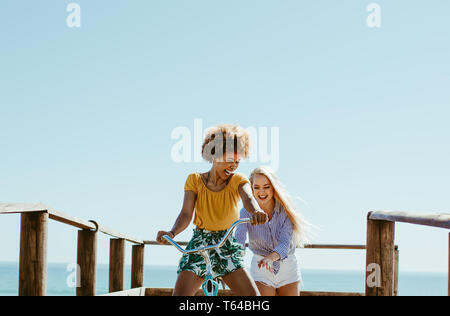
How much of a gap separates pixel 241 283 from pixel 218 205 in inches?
17.8

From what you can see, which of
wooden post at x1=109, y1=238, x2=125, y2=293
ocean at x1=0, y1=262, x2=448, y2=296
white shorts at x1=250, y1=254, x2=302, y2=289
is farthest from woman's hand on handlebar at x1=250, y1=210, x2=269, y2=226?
ocean at x1=0, y1=262, x2=448, y2=296

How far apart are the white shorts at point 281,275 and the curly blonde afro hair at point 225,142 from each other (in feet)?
5.09

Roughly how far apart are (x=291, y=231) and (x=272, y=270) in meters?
0.38

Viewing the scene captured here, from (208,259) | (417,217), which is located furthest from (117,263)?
(417,217)

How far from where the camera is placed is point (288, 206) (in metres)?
4.68

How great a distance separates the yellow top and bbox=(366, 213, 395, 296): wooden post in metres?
1.12

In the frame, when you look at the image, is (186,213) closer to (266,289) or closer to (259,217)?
(259,217)

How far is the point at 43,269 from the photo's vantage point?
350 cm

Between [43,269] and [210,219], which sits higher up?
[210,219]

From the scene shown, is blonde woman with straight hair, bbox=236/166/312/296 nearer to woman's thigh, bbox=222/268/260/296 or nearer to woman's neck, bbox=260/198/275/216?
woman's neck, bbox=260/198/275/216

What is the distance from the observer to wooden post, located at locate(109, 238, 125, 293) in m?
6.66
